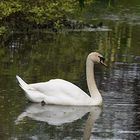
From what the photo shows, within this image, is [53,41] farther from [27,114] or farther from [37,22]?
[27,114]

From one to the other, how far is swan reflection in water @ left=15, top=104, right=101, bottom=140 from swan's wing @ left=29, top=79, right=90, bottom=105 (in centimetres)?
14

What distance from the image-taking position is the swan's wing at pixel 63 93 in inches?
538

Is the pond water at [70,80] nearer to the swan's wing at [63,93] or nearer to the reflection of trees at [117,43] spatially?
the reflection of trees at [117,43]

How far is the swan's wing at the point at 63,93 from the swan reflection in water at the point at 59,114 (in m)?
0.14

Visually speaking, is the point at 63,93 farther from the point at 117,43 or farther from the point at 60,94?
the point at 117,43

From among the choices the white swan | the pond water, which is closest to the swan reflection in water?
the pond water

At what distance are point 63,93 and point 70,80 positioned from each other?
8.53ft

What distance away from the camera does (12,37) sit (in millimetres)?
26750

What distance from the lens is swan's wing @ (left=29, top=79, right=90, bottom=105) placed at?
13.7m

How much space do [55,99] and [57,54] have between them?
8.04m

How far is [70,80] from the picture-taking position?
53.7ft

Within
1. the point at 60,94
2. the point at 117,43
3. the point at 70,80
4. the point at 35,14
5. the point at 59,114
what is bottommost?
the point at 117,43

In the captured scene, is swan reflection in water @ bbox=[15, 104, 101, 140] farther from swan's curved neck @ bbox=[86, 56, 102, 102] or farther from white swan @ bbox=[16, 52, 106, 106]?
swan's curved neck @ bbox=[86, 56, 102, 102]

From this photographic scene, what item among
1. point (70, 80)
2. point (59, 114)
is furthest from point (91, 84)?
point (70, 80)
